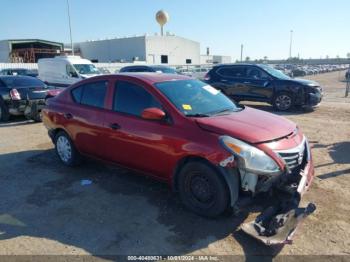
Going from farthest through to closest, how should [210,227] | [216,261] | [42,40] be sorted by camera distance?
[42,40] < [210,227] < [216,261]

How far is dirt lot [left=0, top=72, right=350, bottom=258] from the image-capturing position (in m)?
3.46

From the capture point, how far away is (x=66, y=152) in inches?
233

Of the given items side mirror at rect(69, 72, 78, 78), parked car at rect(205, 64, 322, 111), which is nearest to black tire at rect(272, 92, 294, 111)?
parked car at rect(205, 64, 322, 111)

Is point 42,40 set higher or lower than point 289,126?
higher

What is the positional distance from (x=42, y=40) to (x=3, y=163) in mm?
48834

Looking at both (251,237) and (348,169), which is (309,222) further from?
(348,169)

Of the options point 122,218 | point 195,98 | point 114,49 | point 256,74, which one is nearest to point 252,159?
point 195,98

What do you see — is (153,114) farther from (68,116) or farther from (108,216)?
(68,116)

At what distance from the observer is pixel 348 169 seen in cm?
571

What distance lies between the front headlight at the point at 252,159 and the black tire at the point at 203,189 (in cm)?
32

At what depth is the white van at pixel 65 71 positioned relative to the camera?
17.5 metres

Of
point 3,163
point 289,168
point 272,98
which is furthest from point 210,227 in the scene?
point 272,98

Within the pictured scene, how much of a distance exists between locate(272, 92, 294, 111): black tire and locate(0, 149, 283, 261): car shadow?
8.34m

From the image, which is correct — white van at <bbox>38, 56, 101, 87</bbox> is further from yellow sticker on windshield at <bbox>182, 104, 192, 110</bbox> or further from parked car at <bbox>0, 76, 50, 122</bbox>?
yellow sticker on windshield at <bbox>182, 104, 192, 110</bbox>
